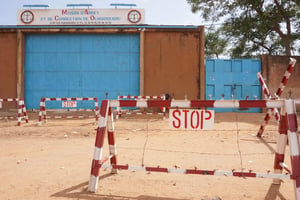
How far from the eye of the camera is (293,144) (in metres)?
3.27

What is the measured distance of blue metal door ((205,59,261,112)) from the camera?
16531mm

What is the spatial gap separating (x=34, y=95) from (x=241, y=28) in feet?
48.1

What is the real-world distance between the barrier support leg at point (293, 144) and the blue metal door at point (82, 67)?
13.2m

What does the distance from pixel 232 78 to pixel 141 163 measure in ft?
41.9

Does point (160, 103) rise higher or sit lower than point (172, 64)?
lower

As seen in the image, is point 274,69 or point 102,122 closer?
point 102,122

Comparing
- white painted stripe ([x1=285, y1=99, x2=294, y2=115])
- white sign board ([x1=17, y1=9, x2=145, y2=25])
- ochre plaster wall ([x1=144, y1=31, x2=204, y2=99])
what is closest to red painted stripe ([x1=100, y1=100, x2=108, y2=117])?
white painted stripe ([x1=285, y1=99, x2=294, y2=115])

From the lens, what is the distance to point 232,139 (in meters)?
7.61

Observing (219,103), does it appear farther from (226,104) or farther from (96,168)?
(96,168)

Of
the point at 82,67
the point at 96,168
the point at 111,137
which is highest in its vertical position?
the point at 82,67

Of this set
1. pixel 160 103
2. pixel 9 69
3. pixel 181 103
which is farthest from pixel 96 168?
pixel 9 69

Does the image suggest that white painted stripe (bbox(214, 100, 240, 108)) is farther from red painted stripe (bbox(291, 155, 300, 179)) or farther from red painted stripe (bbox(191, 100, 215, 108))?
red painted stripe (bbox(291, 155, 300, 179))

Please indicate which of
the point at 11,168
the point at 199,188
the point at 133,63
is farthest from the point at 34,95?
the point at 199,188

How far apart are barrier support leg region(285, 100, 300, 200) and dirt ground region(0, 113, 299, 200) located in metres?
0.49
